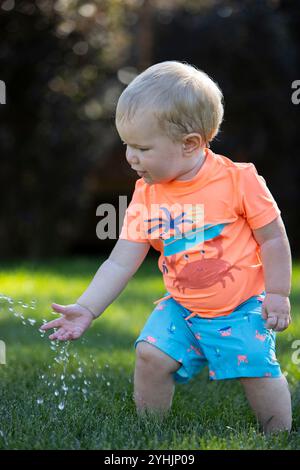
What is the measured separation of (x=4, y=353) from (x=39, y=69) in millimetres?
5059

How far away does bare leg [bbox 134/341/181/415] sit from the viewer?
2.52 meters

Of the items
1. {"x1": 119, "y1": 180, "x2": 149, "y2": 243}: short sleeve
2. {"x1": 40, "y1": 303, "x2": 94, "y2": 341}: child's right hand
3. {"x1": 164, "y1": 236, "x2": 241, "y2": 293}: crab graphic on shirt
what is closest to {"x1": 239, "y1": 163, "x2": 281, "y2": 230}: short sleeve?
{"x1": 164, "y1": 236, "x2": 241, "y2": 293}: crab graphic on shirt

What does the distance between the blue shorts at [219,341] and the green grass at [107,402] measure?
0.59ft

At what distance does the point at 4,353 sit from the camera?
11.6 feet

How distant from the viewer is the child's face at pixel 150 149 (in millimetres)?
2348

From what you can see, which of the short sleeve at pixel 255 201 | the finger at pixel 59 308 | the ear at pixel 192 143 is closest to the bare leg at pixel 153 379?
the finger at pixel 59 308

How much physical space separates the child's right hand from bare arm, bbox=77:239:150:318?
3 centimetres

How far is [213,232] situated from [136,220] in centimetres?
28

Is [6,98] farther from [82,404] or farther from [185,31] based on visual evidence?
[82,404]

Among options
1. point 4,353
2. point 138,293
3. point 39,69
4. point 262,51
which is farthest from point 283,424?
point 262,51

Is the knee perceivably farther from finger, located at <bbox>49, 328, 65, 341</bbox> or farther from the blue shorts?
finger, located at <bbox>49, 328, 65, 341</bbox>

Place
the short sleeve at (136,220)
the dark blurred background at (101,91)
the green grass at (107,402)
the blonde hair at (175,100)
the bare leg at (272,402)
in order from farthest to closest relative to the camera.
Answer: the dark blurred background at (101,91) → the short sleeve at (136,220) → the bare leg at (272,402) → the blonde hair at (175,100) → the green grass at (107,402)

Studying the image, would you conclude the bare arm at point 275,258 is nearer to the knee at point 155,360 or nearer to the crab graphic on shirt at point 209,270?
the crab graphic on shirt at point 209,270

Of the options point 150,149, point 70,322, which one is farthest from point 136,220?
point 70,322
